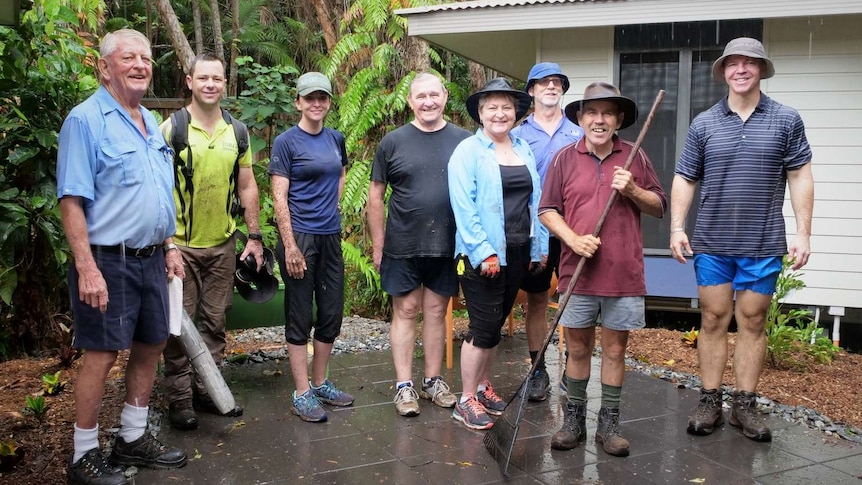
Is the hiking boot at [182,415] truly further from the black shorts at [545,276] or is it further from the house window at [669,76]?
the house window at [669,76]

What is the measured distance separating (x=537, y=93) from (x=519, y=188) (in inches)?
35.0

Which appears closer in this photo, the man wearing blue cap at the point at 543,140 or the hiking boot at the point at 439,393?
the hiking boot at the point at 439,393

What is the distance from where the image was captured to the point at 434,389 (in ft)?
15.8

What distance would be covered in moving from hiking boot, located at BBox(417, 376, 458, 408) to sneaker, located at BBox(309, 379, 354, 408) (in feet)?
1.60

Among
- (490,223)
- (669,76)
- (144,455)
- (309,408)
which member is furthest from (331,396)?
(669,76)

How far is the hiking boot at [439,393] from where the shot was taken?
15.5ft

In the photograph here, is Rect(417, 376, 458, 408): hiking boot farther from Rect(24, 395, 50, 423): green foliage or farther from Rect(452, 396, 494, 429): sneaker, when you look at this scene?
Rect(24, 395, 50, 423): green foliage

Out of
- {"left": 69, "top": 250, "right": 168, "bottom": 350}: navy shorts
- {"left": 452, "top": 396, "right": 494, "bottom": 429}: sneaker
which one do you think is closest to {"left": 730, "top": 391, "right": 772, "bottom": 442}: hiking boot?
{"left": 452, "top": 396, "right": 494, "bottom": 429}: sneaker

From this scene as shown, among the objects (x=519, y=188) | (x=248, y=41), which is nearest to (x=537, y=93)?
(x=519, y=188)

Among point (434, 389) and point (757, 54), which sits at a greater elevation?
point (757, 54)

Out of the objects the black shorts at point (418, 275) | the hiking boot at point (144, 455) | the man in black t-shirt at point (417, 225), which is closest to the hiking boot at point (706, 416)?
the man in black t-shirt at point (417, 225)

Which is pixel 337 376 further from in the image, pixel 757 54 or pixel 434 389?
pixel 757 54

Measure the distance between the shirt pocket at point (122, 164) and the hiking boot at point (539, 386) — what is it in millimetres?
2710

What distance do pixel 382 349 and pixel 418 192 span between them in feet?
7.58
